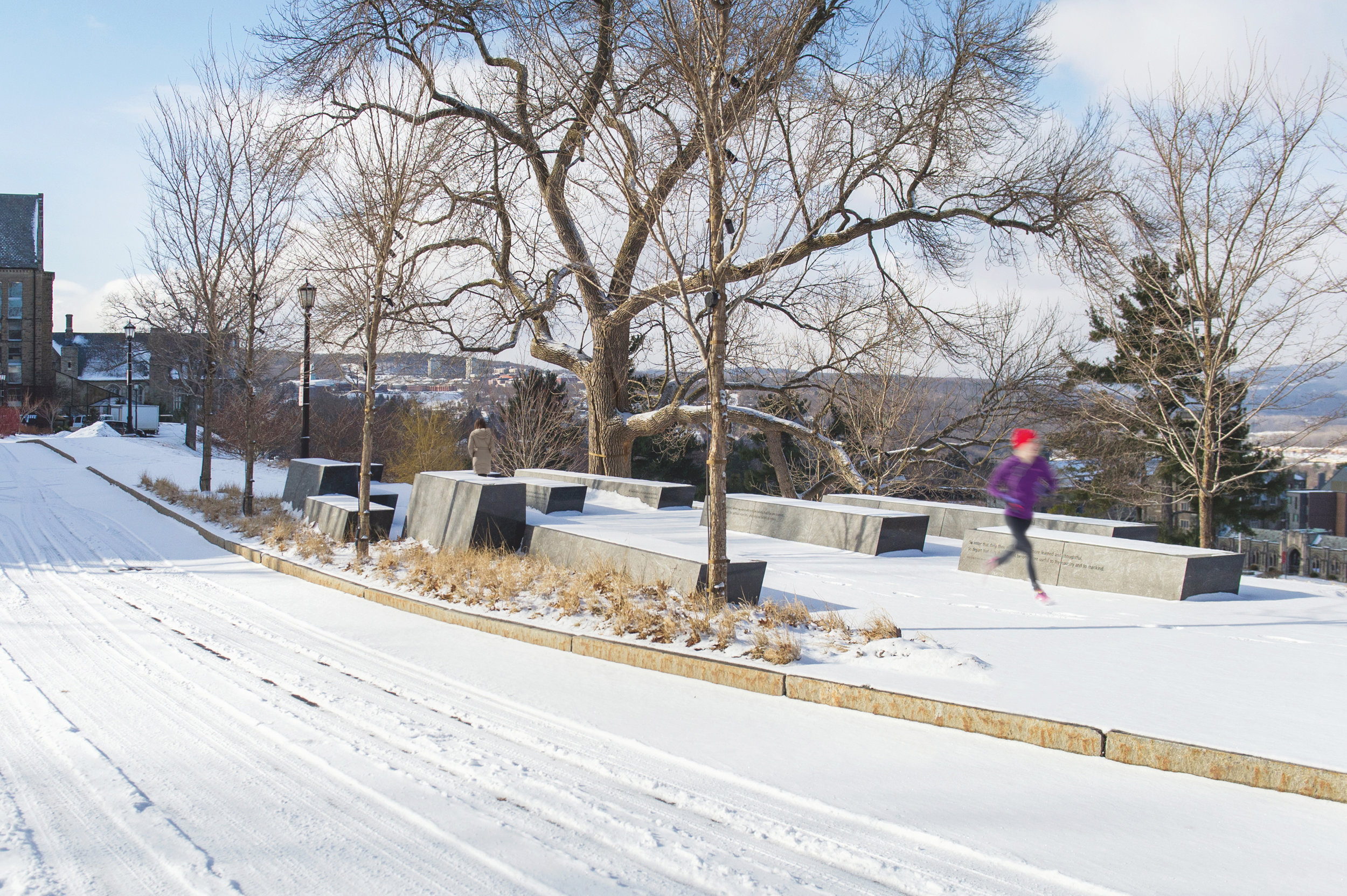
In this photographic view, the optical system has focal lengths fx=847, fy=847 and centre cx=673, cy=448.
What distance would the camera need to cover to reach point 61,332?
8788 cm

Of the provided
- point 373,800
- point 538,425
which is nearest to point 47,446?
point 538,425

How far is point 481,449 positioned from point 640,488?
322 cm

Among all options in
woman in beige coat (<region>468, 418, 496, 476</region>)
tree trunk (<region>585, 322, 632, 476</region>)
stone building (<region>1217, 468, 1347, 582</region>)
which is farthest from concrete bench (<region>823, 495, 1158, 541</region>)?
stone building (<region>1217, 468, 1347, 582</region>)

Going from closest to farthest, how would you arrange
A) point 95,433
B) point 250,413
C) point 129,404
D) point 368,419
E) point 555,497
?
1. point 368,419
2. point 555,497
3. point 250,413
4. point 95,433
5. point 129,404

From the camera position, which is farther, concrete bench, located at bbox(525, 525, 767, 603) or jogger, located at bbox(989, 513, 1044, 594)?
concrete bench, located at bbox(525, 525, 767, 603)

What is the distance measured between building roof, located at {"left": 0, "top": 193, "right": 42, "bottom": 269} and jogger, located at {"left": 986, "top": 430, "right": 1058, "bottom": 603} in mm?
83271

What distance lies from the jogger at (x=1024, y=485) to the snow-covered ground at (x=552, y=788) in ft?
2.81

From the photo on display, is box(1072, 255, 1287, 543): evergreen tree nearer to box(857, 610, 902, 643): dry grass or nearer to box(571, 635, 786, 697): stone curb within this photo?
box(857, 610, 902, 643): dry grass

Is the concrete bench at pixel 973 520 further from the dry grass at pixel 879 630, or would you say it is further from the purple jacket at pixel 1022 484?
the dry grass at pixel 879 630

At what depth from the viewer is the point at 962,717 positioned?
5.15m

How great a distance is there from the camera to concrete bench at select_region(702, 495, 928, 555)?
37.1 ft

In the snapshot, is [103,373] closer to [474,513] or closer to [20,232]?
[20,232]

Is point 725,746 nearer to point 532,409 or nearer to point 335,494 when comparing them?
point 335,494

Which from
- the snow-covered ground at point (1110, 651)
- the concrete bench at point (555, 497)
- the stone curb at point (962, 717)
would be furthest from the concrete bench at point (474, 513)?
the stone curb at point (962, 717)
